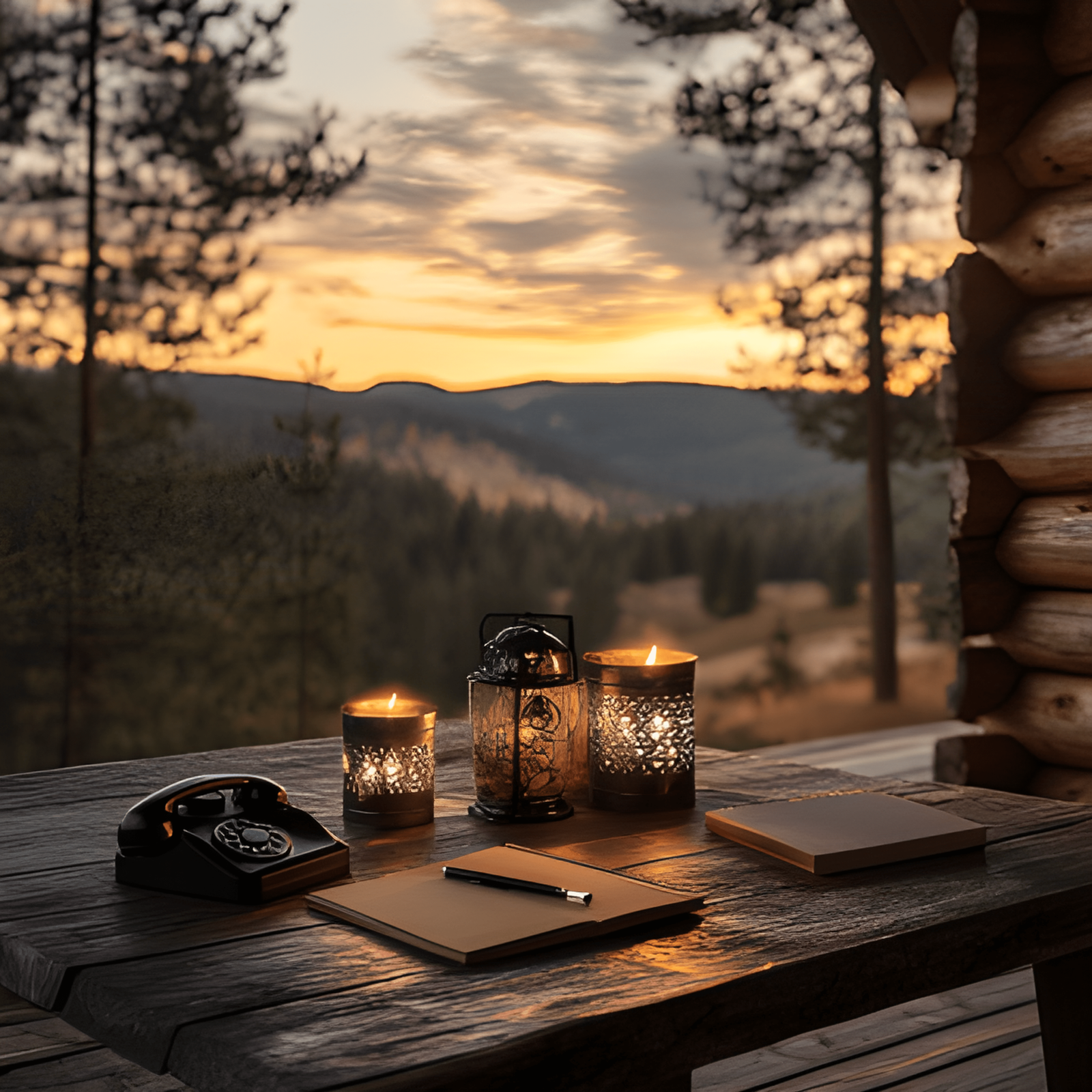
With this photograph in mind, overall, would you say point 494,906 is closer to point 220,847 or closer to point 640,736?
point 220,847

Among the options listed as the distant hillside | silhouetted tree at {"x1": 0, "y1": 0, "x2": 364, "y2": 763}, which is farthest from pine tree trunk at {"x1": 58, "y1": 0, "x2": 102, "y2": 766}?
the distant hillside

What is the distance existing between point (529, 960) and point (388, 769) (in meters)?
Result: 0.41

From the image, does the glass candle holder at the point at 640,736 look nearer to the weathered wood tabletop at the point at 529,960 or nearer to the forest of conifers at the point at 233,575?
the weathered wood tabletop at the point at 529,960

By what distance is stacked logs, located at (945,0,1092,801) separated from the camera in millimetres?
2615

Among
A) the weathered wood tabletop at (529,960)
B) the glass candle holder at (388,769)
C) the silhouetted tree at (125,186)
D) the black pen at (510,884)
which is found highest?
the silhouetted tree at (125,186)

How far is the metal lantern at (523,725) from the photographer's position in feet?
4.13

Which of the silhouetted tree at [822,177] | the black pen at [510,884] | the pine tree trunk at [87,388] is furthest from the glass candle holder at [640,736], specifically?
the silhouetted tree at [822,177]

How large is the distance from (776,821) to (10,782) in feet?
2.96

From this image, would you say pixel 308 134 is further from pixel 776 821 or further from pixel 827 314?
pixel 776 821

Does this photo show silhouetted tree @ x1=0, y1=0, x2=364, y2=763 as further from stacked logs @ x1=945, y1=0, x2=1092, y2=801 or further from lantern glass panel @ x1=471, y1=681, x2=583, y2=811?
lantern glass panel @ x1=471, y1=681, x2=583, y2=811

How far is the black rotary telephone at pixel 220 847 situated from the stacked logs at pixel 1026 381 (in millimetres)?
2088

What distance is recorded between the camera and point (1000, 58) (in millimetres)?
2631

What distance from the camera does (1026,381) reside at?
9.02ft

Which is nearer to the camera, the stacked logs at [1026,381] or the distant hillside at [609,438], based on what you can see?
the stacked logs at [1026,381]
